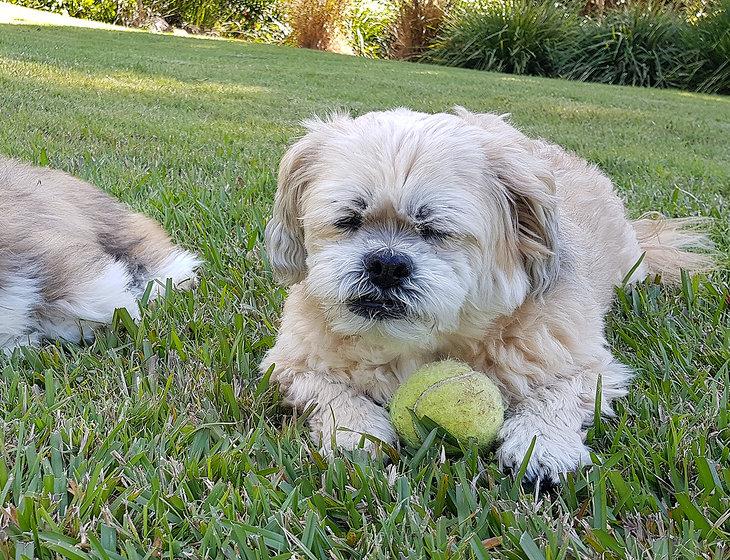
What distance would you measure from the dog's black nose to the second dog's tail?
196 cm

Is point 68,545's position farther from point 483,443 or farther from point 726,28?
point 726,28

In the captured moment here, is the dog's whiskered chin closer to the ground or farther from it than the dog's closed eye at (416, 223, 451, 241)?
closer to the ground

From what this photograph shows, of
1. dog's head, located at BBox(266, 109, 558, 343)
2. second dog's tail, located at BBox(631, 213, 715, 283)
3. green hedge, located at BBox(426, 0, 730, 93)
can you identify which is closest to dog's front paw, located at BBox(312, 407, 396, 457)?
dog's head, located at BBox(266, 109, 558, 343)

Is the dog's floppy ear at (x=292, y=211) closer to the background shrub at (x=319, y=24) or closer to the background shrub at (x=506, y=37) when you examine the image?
the background shrub at (x=506, y=37)

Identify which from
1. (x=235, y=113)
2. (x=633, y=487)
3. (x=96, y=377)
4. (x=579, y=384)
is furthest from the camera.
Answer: (x=235, y=113)

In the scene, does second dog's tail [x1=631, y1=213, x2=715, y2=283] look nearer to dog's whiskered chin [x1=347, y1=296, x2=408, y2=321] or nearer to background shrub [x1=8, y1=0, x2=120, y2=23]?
dog's whiskered chin [x1=347, y1=296, x2=408, y2=321]

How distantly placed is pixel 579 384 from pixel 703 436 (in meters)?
0.42

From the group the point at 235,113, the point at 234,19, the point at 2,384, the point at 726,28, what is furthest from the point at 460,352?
the point at 234,19

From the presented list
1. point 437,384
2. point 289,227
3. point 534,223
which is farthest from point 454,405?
point 289,227

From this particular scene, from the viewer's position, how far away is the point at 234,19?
2012cm

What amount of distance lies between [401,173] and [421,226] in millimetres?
173

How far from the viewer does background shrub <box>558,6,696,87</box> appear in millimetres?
15484

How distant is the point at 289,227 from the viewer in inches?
113

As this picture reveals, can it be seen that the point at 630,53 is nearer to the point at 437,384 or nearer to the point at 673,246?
the point at 673,246
